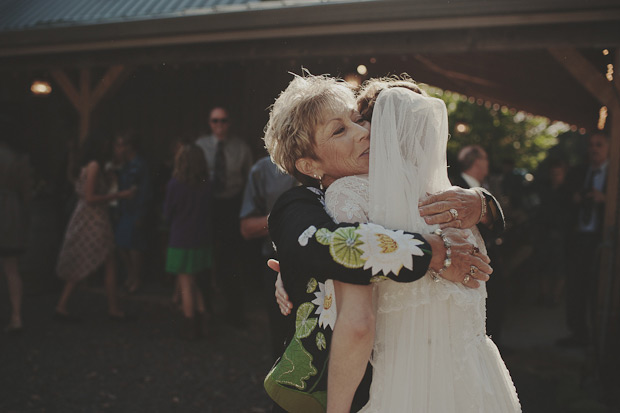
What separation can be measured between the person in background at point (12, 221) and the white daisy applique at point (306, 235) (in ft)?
15.9

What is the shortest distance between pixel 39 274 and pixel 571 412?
600 cm

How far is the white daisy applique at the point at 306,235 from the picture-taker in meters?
1.53

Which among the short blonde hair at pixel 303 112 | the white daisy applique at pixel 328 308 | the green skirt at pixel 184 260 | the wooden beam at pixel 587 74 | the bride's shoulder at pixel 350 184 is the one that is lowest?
the green skirt at pixel 184 260

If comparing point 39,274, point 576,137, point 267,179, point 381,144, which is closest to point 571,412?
point 267,179

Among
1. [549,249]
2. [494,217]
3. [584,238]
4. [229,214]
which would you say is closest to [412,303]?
[494,217]

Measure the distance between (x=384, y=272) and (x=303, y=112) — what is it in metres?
0.53

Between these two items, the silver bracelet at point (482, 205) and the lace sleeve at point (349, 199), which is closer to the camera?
the lace sleeve at point (349, 199)

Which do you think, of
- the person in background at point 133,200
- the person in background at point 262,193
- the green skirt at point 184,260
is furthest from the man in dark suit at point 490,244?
the person in background at point 133,200

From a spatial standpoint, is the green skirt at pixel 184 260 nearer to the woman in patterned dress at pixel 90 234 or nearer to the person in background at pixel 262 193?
the woman in patterned dress at pixel 90 234

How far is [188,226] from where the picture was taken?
562cm

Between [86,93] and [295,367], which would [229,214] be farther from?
[295,367]

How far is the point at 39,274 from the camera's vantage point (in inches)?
282

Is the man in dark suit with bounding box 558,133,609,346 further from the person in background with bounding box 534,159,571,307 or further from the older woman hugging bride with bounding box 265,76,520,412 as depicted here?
the older woman hugging bride with bounding box 265,76,520,412

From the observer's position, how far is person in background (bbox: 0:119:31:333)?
5496 mm
